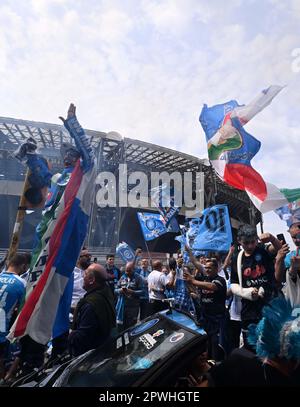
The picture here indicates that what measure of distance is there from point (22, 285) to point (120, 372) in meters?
2.24

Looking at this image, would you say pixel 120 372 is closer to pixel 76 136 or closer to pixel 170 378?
pixel 170 378

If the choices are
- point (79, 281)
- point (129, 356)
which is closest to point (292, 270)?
point (129, 356)

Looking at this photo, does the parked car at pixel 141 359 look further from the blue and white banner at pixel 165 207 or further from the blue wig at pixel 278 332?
the blue and white banner at pixel 165 207

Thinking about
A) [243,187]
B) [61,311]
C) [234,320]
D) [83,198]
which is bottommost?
[234,320]

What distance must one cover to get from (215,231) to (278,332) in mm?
5174

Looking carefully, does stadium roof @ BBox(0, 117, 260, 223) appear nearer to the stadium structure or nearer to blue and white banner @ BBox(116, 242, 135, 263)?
the stadium structure

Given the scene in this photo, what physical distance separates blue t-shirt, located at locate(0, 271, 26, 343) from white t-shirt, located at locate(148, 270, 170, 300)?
4167 mm

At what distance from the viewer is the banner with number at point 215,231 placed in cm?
656

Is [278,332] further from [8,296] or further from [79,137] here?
[8,296]

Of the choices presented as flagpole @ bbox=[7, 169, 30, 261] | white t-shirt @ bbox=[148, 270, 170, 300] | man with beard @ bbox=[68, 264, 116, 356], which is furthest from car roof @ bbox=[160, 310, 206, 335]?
white t-shirt @ bbox=[148, 270, 170, 300]

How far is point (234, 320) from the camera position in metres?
4.24

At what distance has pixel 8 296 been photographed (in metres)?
3.53

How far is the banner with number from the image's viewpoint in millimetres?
6562
